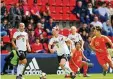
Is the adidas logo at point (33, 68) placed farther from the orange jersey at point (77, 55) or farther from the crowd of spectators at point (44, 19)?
the orange jersey at point (77, 55)

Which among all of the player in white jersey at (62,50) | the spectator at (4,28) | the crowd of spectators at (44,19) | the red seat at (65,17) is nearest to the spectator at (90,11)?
the crowd of spectators at (44,19)

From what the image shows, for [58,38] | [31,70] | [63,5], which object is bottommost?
[31,70]

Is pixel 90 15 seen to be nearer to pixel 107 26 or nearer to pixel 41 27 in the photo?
pixel 107 26

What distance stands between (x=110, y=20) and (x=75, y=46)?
9.05 m

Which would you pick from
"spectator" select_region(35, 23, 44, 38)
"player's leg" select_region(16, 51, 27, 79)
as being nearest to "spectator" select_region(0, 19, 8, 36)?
"spectator" select_region(35, 23, 44, 38)

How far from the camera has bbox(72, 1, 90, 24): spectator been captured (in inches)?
1081

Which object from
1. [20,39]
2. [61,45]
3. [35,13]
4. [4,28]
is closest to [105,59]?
[61,45]

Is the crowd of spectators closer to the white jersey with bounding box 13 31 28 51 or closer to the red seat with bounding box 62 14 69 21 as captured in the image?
the red seat with bounding box 62 14 69 21

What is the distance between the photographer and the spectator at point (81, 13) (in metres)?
27.5

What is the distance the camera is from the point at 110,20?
28344mm

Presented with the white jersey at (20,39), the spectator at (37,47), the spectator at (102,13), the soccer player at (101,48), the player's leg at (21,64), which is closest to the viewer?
the player's leg at (21,64)

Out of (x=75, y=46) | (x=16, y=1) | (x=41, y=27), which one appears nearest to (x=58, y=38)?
(x=75, y=46)

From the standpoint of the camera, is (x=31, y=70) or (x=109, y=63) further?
(x=31, y=70)

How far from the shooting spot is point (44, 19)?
84.4ft
